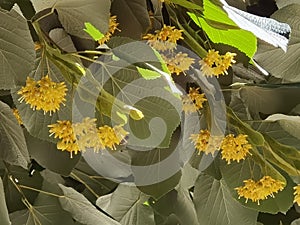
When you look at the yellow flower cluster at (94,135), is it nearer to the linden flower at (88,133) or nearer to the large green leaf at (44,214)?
the linden flower at (88,133)

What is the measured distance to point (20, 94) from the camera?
428 millimetres

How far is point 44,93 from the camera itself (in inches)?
15.7

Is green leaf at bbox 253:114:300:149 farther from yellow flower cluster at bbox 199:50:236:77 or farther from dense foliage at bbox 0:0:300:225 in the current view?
yellow flower cluster at bbox 199:50:236:77

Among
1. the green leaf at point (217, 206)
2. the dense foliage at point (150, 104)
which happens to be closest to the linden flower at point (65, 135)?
the dense foliage at point (150, 104)

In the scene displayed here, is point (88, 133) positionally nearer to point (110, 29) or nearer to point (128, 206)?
point (110, 29)

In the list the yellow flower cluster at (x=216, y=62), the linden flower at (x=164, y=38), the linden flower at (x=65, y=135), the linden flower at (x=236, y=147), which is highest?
the linden flower at (x=164, y=38)

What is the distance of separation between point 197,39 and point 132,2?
0.20 ft

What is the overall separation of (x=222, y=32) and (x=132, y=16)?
2.8 inches

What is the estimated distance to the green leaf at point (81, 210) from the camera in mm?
558

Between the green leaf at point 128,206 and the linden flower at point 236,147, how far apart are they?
0.63 ft

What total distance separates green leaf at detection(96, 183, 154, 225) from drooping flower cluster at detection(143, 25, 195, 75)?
0.81ft

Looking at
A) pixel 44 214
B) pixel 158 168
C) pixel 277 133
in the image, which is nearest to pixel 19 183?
pixel 44 214

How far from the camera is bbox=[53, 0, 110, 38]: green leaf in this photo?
1.38 feet

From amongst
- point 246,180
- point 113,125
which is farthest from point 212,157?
point 113,125
